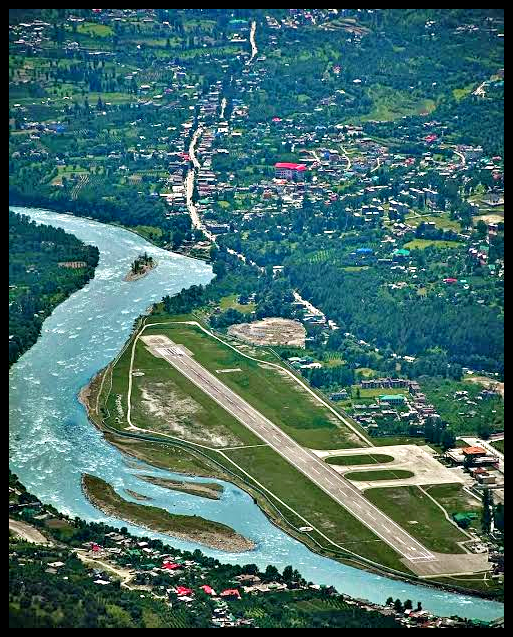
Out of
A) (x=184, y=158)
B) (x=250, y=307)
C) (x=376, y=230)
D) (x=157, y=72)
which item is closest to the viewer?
(x=250, y=307)

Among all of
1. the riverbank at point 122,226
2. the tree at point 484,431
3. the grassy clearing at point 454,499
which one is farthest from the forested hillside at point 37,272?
the grassy clearing at point 454,499

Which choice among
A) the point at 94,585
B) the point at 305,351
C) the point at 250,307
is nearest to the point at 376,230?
the point at 250,307

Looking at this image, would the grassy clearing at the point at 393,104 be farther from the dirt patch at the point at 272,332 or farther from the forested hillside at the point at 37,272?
the dirt patch at the point at 272,332

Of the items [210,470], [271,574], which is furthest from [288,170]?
[271,574]

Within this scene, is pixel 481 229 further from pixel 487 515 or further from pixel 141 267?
pixel 487 515

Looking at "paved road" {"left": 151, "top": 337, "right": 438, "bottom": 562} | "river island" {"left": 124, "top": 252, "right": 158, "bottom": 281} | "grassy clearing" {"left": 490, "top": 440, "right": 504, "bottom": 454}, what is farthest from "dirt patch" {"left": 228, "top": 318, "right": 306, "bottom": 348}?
"grassy clearing" {"left": 490, "top": 440, "right": 504, "bottom": 454}

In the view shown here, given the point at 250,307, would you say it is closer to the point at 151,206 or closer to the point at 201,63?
the point at 151,206

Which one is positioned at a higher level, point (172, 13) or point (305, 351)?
point (172, 13)
